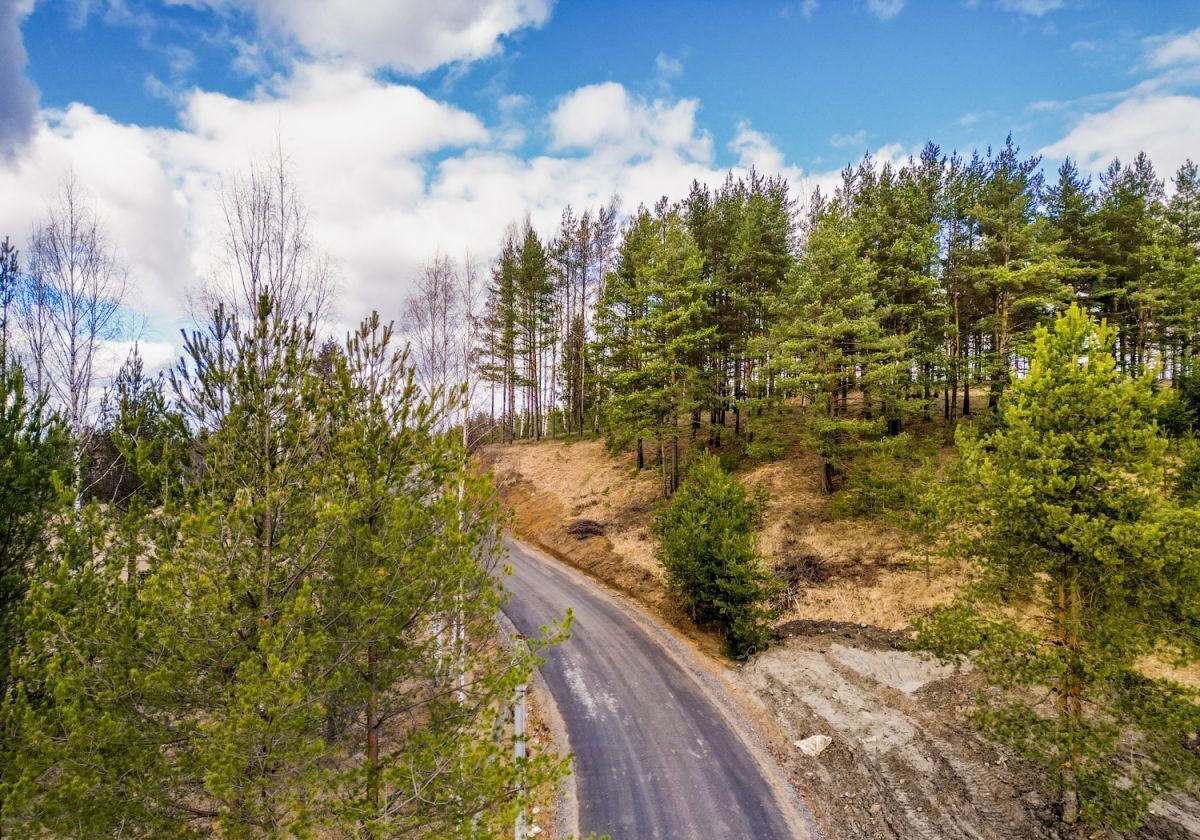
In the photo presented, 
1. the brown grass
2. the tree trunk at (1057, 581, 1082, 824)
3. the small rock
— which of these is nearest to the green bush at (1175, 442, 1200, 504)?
the brown grass

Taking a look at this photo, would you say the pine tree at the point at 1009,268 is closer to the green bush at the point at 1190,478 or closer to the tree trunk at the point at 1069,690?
the green bush at the point at 1190,478

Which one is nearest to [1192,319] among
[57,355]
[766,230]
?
[766,230]

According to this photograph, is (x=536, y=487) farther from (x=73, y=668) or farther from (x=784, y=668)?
(x=73, y=668)

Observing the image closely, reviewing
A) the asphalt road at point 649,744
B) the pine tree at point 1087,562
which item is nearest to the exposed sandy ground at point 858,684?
the asphalt road at point 649,744

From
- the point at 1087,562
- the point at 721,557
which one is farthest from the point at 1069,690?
the point at 721,557

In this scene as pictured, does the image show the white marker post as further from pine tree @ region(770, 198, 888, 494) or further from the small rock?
pine tree @ region(770, 198, 888, 494)

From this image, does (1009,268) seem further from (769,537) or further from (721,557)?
(721,557)
